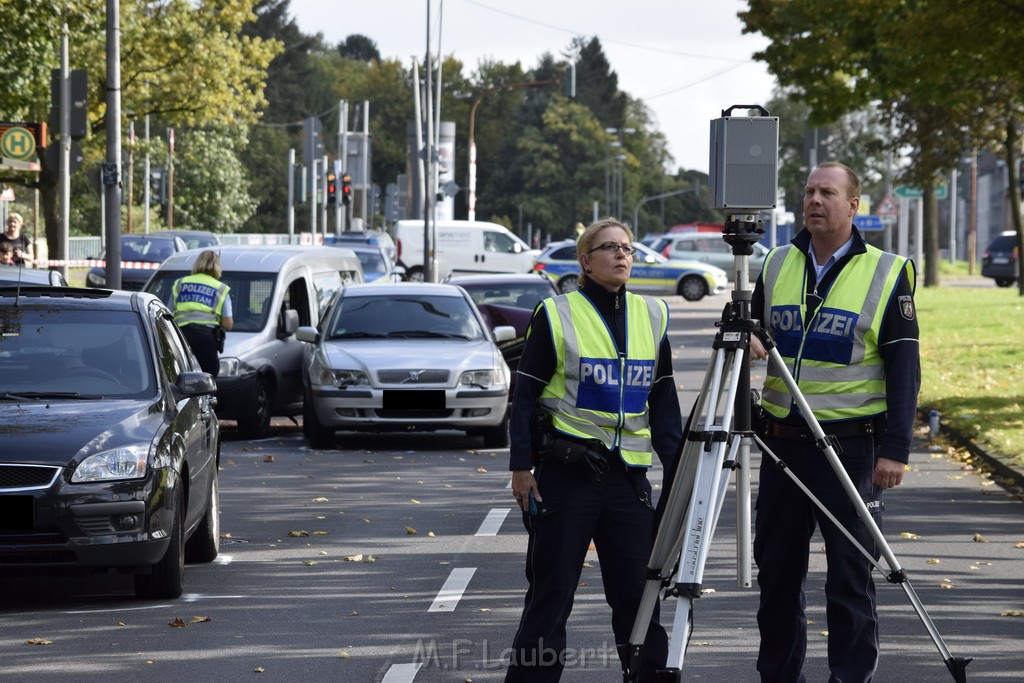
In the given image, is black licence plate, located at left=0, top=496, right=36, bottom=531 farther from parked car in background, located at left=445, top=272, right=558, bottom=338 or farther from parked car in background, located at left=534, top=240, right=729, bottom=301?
parked car in background, located at left=534, top=240, right=729, bottom=301

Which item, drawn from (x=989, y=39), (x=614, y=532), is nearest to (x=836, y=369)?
(x=614, y=532)

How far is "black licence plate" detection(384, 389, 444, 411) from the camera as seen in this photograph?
15227mm

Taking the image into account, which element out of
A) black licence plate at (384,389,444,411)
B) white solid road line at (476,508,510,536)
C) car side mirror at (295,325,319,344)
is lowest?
white solid road line at (476,508,510,536)

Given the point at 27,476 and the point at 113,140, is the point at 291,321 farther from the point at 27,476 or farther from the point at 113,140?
the point at 27,476

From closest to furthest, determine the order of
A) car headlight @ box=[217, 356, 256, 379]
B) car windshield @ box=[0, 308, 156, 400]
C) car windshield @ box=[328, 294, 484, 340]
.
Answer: car windshield @ box=[0, 308, 156, 400]
car headlight @ box=[217, 356, 256, 379]
car windshield @ box=[328, 294, 484, 340]

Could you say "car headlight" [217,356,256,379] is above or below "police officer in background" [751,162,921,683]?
below

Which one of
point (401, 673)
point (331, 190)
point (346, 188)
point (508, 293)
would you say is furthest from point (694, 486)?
point (346, 188)

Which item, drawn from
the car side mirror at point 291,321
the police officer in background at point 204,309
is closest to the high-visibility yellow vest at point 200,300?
the police officer in background at point 204,309

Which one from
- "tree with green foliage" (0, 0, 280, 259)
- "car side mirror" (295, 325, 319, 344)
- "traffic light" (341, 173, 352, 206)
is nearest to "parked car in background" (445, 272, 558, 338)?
"car side mirror" (295, 325, 319, 344)

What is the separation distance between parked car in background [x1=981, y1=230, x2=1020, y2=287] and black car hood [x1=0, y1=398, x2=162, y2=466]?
53.5m

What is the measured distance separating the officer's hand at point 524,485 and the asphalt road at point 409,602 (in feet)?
4.36

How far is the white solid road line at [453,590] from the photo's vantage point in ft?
26.7

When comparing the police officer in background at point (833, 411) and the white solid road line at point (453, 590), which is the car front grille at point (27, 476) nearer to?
the white solid road line at point (453, 590)

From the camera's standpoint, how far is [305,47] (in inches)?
5020
